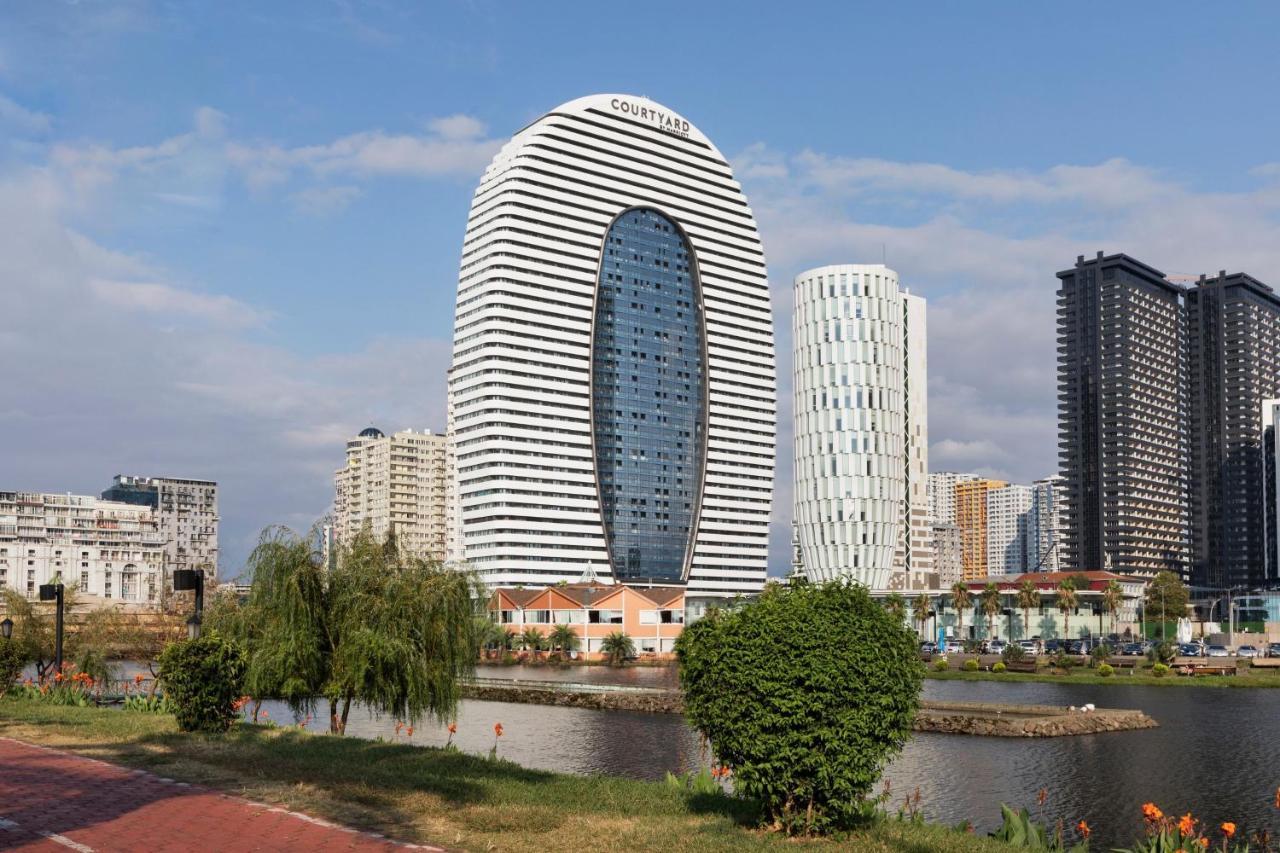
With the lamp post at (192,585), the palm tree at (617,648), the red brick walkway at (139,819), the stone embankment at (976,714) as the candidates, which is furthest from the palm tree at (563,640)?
the red brick walkway at (139,819)

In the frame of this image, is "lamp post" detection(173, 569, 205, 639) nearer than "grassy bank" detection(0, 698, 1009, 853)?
No

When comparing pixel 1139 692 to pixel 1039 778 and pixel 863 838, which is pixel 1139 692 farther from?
pixel 863 838

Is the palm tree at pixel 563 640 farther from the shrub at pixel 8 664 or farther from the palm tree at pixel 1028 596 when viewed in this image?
the shrub at pixel 8 664

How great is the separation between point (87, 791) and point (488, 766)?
361 inches

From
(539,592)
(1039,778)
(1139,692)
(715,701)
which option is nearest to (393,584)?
(715,701)

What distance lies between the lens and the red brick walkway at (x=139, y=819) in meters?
17.6

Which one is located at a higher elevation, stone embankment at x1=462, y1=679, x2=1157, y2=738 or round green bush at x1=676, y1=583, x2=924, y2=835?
round green bush at x1=676, y1=583, x2=924, y2=835

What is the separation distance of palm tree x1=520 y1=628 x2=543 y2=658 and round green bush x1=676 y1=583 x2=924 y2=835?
429 feet

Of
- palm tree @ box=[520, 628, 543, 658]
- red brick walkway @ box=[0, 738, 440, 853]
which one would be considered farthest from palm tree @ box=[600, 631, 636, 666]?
red brick walkway @ box=[0, 738, 440, 853]

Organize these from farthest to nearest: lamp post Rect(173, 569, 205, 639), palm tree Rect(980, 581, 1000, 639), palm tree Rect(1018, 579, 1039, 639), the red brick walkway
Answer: palm tree Rect(1018, 579, 1039, 639) < palm tree Rect(980, 581, 1000, 639) < lamp post Rect(173, 569, 205, 639) < the red brick walkway

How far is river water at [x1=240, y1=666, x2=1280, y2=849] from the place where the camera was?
4028cm

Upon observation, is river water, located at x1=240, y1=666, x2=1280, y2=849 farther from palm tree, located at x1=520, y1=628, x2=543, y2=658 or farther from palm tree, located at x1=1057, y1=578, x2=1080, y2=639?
palm tree, located at x1=1057, y1=578, x2=1080, y2=639

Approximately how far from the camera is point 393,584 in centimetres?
3756

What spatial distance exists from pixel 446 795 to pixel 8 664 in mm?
27970
